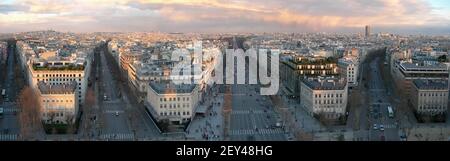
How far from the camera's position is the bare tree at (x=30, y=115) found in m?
8.54

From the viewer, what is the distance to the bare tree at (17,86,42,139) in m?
8.54

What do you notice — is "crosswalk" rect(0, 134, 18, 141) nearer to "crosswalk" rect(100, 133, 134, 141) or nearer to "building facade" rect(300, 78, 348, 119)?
"crosswalk" rect(100, 133, 134, 141)

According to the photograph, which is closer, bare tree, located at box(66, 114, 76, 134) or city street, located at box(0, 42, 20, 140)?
city street, located at box(0, 42, 20, 140)

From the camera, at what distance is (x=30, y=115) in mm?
9258

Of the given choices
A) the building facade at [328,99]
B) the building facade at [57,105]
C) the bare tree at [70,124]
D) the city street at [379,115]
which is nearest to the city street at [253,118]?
the building facade at [328,99]

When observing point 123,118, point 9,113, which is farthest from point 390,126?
point 9,113

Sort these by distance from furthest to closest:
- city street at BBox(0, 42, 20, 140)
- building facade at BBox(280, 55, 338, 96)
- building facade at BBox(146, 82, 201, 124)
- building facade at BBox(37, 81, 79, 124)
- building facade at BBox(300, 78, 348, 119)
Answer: building facade at BBox(280, 55, 338, 96) < building facade at BBox(300, 78, 348, 119) < building facade at BBox(146, 82, 201, 124) < building facade at BBox(37, 81, 79, 124) < city street at BBox(0, 42, 20, 140)

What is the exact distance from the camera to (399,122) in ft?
31.1

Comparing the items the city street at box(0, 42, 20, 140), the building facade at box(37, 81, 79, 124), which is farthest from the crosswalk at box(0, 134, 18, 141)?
the building facade at box(37, 81, 79, 124)
